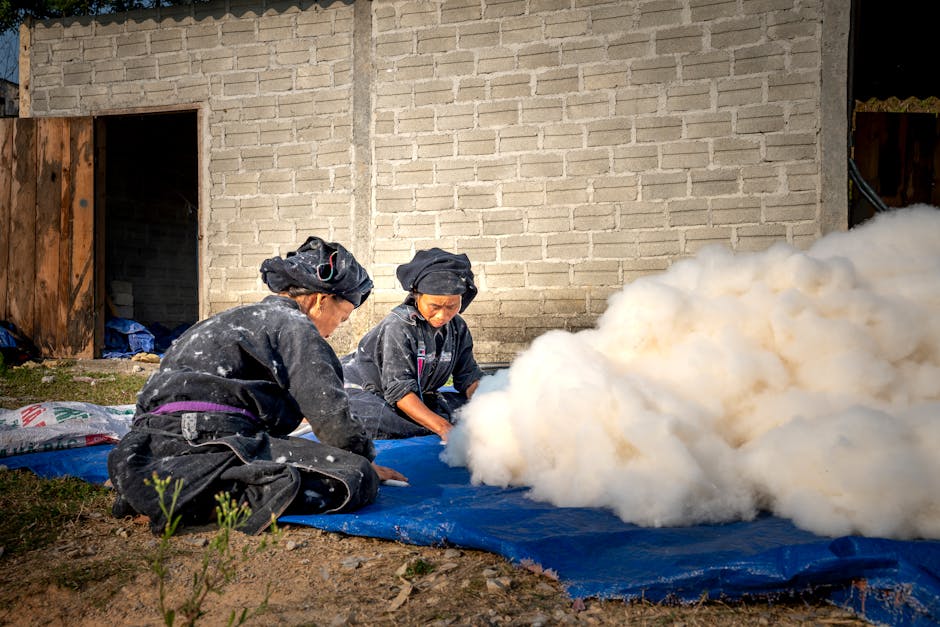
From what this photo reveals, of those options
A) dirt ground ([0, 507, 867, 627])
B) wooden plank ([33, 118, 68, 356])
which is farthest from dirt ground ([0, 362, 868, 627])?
wooden plank ([33, 118, 68, 356])

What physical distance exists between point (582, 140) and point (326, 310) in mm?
4178

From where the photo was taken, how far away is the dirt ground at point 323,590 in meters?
1.83

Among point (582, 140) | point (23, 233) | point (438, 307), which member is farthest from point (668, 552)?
point (23, 233)

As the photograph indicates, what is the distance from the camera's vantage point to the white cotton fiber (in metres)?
2.25

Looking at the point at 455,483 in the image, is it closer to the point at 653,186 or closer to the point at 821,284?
the point at 821,284

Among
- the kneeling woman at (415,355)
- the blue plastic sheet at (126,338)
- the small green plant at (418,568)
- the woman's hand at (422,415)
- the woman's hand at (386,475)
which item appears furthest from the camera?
the blue plastic sheet at (126,338)

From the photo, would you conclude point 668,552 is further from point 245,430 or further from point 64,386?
point 64,386

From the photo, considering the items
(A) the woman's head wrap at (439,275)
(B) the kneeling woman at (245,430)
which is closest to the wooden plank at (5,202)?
(A) the woman's head wrap at (439,275)

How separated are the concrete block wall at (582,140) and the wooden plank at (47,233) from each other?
3.84 m

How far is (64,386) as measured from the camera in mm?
6480

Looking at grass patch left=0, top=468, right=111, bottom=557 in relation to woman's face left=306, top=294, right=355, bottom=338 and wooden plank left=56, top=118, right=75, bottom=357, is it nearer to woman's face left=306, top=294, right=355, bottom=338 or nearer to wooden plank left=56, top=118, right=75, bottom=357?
woman's face left=306, top=294, right=355, bottom=338

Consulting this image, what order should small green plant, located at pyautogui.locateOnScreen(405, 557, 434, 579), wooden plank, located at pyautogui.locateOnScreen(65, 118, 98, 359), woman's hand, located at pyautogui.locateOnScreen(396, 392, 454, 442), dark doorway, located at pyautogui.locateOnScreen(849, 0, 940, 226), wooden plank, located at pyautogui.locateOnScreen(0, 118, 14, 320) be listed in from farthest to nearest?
dark doorway, located at pyautogui.locateOnScreen(849, 0, 940, 226), wooden plank, located at pyautogui.locateOnScreen(0, 118, 14, 320), wooden plank, located at pyautogui.locateOnScreen(65, 118, 98, 359), woman's hand, located at pyautogui.locateOnScreen(396, 392, 454, 442), small green plant, located at pyautogui.locateOnScreen(405, 557, 434, 579)

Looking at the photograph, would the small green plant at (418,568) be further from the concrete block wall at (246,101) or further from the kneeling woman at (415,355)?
the concrete block wall at (246,101)

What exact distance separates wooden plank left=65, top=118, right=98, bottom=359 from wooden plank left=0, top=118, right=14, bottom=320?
78 cm
